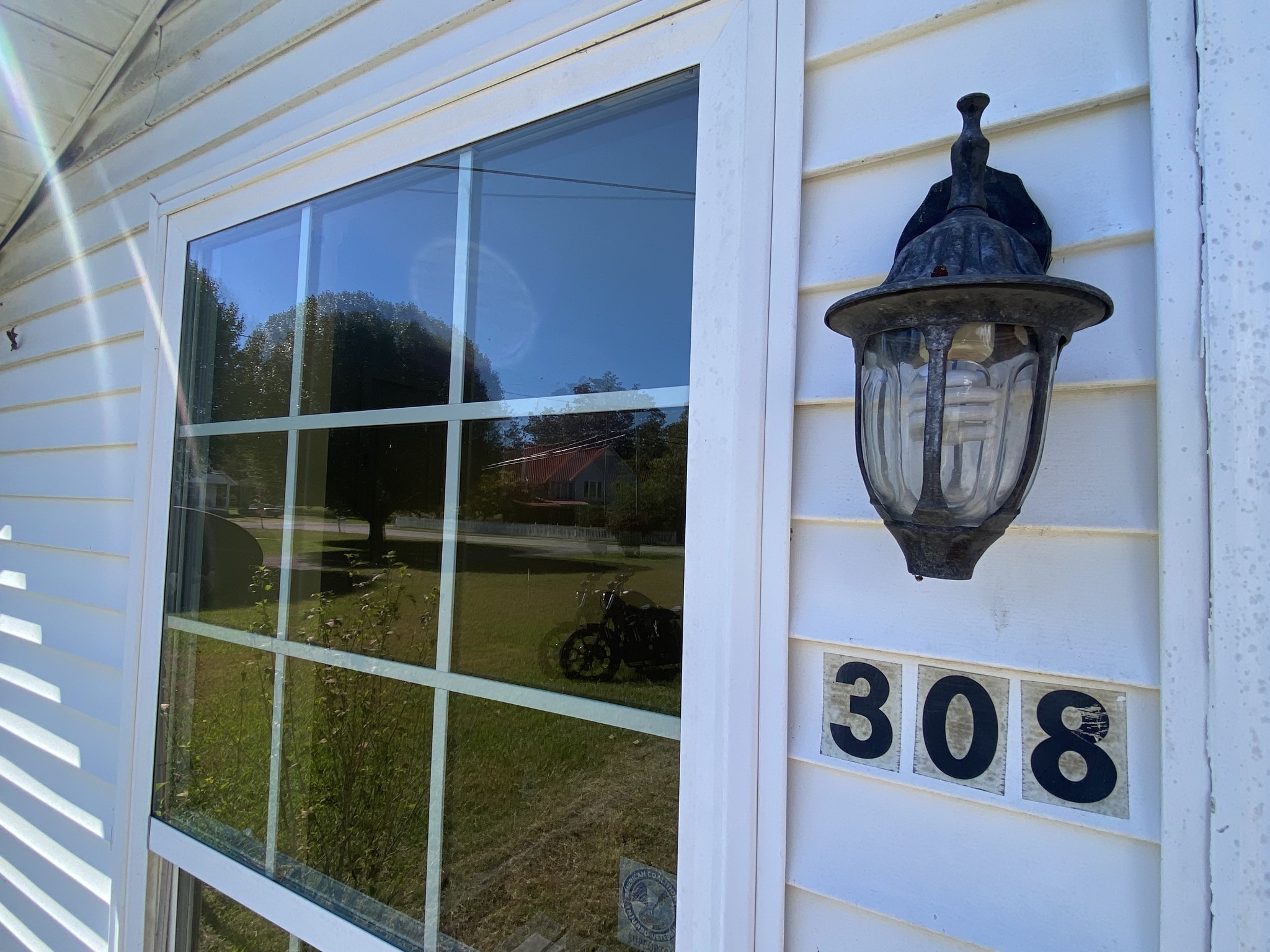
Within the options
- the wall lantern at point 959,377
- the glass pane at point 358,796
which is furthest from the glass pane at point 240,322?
the wall lantern at point 959,377

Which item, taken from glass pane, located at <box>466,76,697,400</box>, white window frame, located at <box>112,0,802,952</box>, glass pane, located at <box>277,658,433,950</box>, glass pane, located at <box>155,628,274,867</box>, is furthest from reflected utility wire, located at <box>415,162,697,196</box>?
glass pane, located at <box>155,628,274,867</box>

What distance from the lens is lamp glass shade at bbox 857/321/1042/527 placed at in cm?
55

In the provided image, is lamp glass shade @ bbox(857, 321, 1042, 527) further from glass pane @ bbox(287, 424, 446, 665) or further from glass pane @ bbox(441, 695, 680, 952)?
glass pane @ bbox(287, 424, 446, 665)

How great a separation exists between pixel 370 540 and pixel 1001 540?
1.08m

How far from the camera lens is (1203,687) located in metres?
0.56

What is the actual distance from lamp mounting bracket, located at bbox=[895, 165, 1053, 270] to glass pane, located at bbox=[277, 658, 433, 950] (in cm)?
102

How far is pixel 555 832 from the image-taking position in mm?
1043

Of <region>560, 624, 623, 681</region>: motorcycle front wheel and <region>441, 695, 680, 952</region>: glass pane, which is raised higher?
<region>560, 624, 623, 681</region>: motorcycle front wheel

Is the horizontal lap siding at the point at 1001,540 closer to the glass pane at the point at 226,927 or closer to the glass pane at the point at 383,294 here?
the glass pane at the point at 383,294

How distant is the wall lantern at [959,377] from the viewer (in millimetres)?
528

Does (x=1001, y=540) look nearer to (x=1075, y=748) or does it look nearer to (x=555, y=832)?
(x=1075, y=748)

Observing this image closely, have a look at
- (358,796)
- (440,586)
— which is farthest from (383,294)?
(358,796)

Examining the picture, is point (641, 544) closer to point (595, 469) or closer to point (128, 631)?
point (595, 469)

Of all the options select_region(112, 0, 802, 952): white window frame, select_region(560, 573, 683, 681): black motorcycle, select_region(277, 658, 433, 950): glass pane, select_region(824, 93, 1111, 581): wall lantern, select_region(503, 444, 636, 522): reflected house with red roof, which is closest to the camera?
select_region(824, 93, 1111, 581): wall lantern
